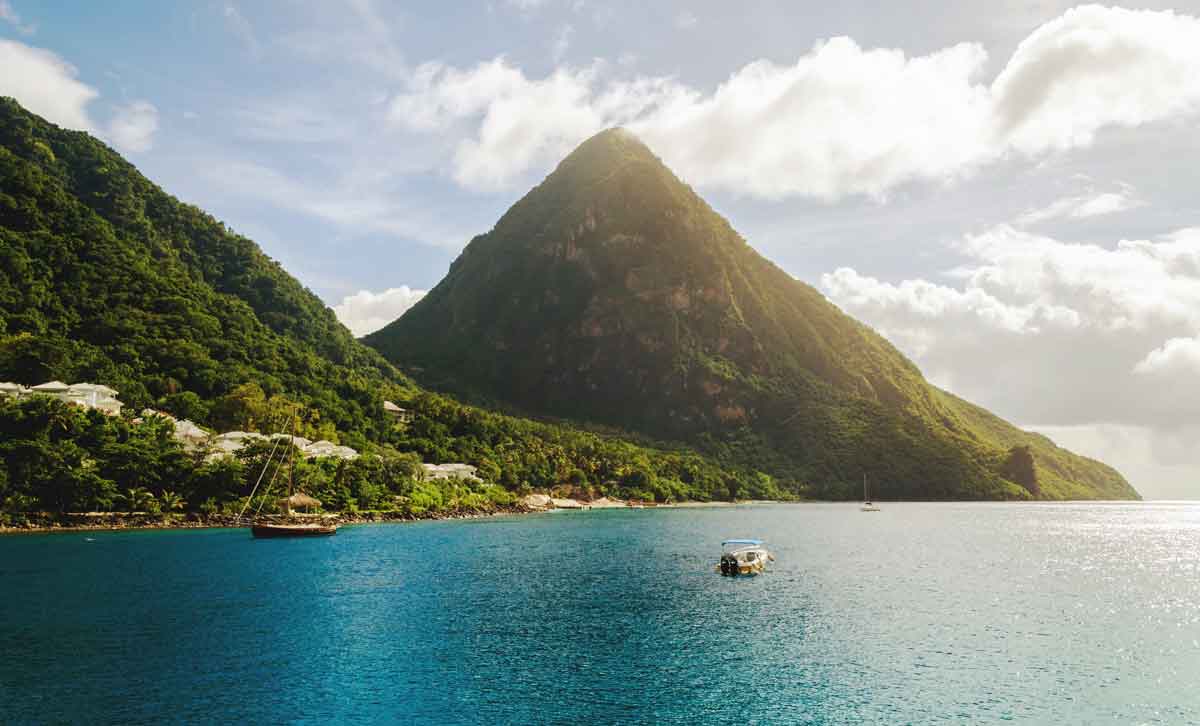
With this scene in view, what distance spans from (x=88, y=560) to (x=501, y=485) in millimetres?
108305

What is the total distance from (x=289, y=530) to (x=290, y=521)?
305 inches

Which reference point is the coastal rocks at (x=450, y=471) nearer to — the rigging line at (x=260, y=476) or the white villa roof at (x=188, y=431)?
the rigging line at (x=260, y=476)

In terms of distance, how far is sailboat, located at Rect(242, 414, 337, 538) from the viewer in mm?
88312

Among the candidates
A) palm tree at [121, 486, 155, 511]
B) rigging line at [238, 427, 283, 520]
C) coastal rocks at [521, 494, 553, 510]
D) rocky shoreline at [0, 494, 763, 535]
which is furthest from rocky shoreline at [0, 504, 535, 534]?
coastal rocks at [521, 494, 553, 510]

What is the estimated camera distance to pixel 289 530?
8956 cm

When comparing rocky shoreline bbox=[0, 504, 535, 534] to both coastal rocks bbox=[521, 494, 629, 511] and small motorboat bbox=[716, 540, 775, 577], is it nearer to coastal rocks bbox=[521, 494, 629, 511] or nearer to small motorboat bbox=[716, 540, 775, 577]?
coastal rocks bbox=[521, 494, 629, 511]

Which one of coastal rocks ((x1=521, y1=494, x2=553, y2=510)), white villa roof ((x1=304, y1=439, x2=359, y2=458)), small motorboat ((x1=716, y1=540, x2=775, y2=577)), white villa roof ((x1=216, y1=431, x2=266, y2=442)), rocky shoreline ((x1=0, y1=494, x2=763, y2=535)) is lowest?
small motorboat ((x1=716, y1=540, x2=775, y2=577))

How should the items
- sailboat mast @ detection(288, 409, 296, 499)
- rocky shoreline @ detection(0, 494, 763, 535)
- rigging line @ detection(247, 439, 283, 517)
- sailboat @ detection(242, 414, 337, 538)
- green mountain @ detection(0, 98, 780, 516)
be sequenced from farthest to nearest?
sailboat mast @ detection(288, 409, 296, 499) → rigging line @ detection(247, 439, 283, 517) → green mountain @ detection(0, 98, 780, 516) → sailboat @ detection(242, 414, 337, 538) → rocky shoreline @ detection(0, 494, 763, 535)

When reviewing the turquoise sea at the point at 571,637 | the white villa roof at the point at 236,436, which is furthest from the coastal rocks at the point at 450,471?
the turquoise sea at the point at 571,637

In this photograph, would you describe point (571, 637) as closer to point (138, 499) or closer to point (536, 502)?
point (138, 499)

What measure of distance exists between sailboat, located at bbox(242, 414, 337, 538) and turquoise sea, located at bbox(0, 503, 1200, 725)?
392 inches

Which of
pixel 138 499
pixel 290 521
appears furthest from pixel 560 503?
pixel 138 499

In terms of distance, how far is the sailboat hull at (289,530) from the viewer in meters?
87.8

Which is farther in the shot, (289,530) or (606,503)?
(606,503)
